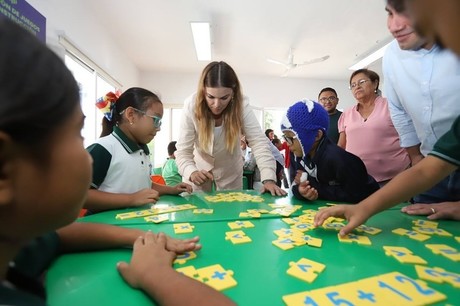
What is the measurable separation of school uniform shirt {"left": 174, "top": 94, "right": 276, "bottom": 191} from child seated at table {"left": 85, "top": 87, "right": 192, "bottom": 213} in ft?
0.86

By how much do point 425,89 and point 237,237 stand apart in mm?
1159

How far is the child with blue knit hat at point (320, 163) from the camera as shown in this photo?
1.49 meters

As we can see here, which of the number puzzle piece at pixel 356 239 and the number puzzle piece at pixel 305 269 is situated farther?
the number puzzle piece at pixel 356 239

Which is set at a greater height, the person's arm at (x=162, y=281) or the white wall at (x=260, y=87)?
the white wall at (x=260, y=87)

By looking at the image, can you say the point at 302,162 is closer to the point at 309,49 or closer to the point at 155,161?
the point at 309,49

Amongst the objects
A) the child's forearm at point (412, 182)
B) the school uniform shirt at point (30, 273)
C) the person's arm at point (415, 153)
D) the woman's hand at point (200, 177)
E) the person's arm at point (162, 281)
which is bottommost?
the person's arm at point (162, 281)

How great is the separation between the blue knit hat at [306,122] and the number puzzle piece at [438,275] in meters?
1.03

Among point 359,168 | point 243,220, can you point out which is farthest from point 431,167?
point 243,220

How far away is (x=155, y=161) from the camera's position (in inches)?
297

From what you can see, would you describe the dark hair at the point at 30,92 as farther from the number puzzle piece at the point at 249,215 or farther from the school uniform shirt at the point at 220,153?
the school uniform shirt at the point at 220,153

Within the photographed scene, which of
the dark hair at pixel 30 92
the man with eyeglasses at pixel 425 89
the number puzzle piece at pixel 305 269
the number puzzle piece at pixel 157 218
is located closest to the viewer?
the dark hair at pixel 30 92

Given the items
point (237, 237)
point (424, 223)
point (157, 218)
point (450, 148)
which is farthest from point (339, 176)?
point (157, 218)

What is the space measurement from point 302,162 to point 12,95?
160 cm

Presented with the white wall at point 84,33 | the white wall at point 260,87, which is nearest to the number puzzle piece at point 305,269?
the white wall at point 84,33
